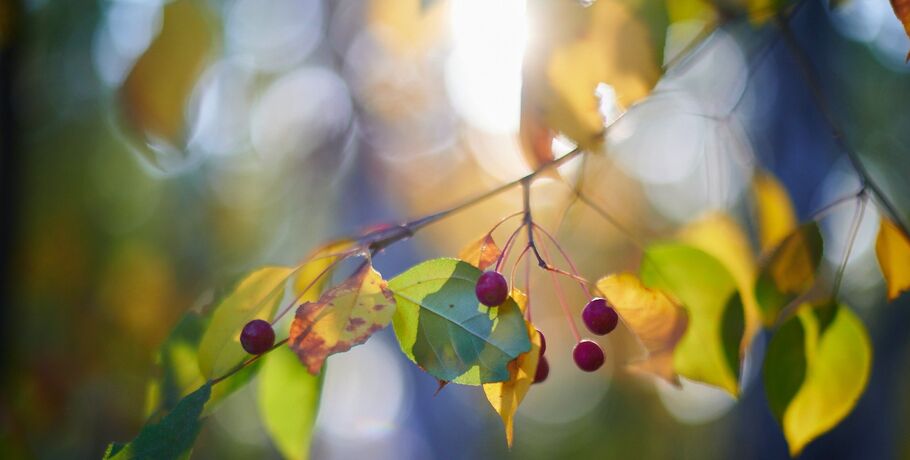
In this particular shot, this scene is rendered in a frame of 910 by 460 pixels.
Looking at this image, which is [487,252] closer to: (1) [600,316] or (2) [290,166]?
(1) [600,316]

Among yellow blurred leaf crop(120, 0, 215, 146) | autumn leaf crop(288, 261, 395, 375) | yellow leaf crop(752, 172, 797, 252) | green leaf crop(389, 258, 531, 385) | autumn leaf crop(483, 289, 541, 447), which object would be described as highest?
yellow blurred leaf crop(120, 0, 215, 146)

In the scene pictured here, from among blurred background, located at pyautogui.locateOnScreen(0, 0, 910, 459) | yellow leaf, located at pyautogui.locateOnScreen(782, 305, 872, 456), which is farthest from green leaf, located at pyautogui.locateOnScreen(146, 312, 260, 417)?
yellow leaf, located at pyautogui.locateOnScreen(782, 305, 872, 456)

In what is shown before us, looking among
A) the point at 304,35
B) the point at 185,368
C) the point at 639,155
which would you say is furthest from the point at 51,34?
the point at 639,155

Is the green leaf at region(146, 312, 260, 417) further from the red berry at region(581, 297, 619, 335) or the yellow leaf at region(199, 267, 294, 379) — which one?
the red berry at region(581, 297, 619, 335)

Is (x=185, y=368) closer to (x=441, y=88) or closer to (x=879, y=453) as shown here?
(x=441, y=88)

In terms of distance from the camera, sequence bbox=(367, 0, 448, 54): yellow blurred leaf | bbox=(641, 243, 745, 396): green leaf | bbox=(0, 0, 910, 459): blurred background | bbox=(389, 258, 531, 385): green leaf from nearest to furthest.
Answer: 1. bbox=(389, 258, 531, 385): green leaf
2. bbox=(641, 243, 745, 396): green leaf
3. bbox=(367, 0, 448, 54): yellow blurred leaf
4. bbox=(0, 0, 910, 459): blurred background

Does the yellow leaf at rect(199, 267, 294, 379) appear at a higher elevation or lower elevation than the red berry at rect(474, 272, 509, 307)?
lower

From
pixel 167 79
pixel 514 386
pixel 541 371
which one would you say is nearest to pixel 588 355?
pixel 541 371
